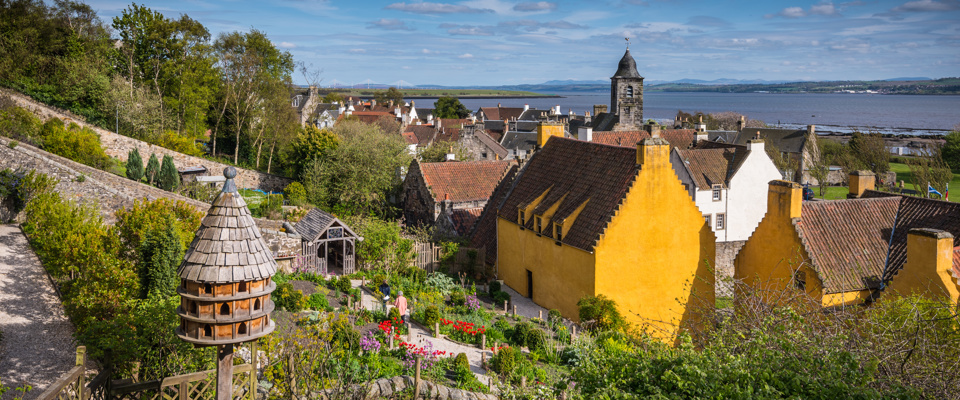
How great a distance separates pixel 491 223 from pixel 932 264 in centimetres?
1700

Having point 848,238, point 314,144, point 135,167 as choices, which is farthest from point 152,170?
point 848,238

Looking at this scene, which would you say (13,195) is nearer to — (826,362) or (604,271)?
(604,271)

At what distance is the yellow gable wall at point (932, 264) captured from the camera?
17.4m

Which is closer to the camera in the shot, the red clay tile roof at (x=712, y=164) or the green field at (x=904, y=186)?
the red clay tile roof at (x=712, y=164)

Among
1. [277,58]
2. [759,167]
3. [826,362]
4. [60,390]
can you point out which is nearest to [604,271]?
[826,362]

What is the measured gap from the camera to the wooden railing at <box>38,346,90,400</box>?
29.3 feet

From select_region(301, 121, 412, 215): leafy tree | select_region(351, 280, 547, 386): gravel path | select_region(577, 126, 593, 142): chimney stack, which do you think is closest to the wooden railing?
select_region(351, 280, 547, 386): gravel path

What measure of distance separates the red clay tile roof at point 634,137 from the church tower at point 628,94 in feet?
63.0

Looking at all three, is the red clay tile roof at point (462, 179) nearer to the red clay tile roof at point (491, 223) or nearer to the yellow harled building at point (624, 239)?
the red clay tile roof at point (491, 223)

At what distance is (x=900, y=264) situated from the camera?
2044 centimetres

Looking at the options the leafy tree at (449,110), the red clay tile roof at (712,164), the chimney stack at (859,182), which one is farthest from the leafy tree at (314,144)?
the leafy tree at (449,110)

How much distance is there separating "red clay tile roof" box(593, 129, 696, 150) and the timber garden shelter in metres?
22.1

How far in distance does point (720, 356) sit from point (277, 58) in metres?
58.7

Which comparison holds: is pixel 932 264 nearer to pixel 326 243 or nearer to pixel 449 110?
pixel 326 243
